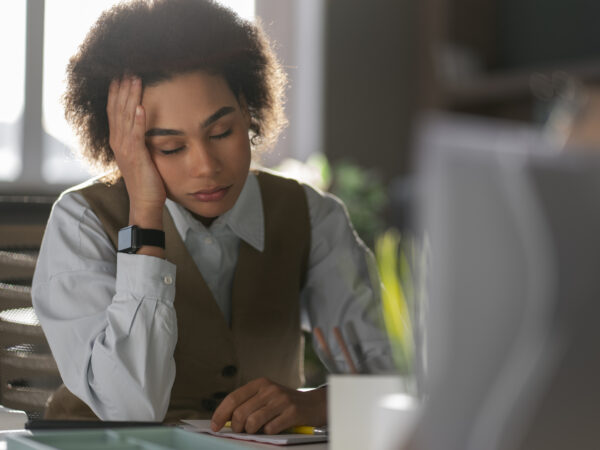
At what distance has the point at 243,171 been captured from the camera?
91cm

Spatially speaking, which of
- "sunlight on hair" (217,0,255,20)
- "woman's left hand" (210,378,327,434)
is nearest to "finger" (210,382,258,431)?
"woman's left hand" (210,378,327,434)

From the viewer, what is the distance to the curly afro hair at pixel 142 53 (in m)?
0.83

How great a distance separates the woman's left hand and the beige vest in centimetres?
4

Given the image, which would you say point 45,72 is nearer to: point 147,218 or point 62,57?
point 62,57

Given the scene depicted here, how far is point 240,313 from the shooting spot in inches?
35.2

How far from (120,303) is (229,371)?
0.15 metres

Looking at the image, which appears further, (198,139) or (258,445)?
(198,139)

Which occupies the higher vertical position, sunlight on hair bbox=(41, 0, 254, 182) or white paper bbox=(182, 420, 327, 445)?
sunlight on hair bbox=(41, 0, 254, 182)

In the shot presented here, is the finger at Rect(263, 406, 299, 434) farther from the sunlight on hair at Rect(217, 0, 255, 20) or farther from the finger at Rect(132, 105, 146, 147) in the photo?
the sunlight on hair at Rect(217, 0, 255, 20)

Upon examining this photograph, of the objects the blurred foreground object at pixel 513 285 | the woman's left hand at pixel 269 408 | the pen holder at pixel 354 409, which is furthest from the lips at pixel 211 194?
the blurred foreground object at pixel 513 285

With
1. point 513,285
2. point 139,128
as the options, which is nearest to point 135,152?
point 139,128

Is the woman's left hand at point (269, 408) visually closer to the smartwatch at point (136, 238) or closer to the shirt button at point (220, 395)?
the shirt button at point (220, 395)

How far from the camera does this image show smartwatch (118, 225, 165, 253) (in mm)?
813

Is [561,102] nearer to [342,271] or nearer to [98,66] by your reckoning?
[342,271]
